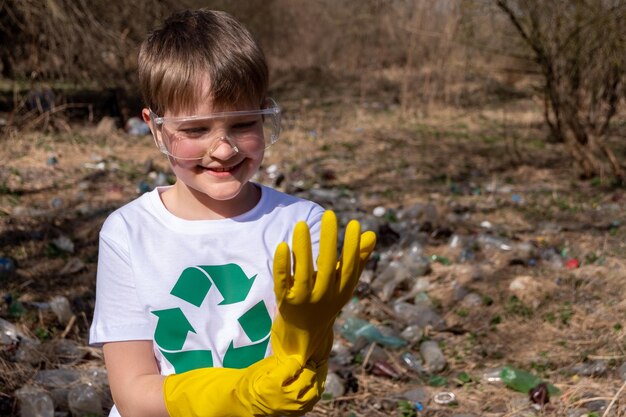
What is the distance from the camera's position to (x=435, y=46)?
36.5ft

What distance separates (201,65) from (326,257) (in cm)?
50

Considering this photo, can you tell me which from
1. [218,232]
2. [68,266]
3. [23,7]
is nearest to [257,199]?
[218,232]

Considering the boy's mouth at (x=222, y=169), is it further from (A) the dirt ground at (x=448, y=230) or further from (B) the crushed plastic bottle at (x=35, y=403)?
(B) the crushed plastic bottle at (x=35, y=403)

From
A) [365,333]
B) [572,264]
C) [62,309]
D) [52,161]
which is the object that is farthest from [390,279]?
[52,161]

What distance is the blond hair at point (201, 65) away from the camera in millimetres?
1606

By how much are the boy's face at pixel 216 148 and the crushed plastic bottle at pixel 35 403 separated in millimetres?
1808

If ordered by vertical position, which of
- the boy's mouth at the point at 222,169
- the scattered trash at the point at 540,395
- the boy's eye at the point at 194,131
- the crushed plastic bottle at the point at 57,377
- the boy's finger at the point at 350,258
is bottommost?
the crushed plastic bottle at the point at 57,377

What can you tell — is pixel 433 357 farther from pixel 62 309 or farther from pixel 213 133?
pixel 213 133

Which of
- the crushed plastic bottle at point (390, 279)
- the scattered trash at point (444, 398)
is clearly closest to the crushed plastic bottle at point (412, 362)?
the scattered trash at point (444, 398)

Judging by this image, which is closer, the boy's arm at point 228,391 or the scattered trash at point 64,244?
the boy's arm at point 228,391

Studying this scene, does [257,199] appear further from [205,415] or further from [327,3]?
[327,3]

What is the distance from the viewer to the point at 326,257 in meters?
1.41

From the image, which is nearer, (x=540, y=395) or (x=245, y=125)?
(x=245, y=125)

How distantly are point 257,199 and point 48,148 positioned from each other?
6258 mm
